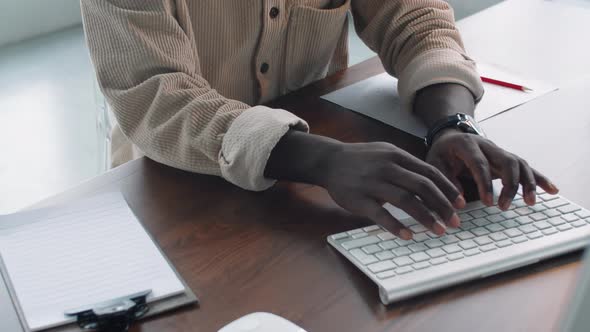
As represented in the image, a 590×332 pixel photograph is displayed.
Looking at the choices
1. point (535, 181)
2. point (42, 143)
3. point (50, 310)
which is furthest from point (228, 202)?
point (42, 143)

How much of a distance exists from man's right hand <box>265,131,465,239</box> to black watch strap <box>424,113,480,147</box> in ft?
0.55

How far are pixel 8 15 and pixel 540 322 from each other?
3.35 m

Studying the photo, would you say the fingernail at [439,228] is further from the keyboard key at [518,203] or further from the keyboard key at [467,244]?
the keyboard key at [518,203]

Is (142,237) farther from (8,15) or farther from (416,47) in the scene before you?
(8,15)

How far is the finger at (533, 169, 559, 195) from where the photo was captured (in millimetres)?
835

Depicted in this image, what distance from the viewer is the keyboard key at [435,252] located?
73cm

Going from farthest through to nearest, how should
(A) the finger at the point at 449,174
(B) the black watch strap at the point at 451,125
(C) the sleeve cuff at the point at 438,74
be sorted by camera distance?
1. (C) the sleeve cuff at the point at 438,74
2. (B) the black watch strap at the point at 451,125
3. (A) the finger at the point at 449,174

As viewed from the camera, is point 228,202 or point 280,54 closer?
point 228,202

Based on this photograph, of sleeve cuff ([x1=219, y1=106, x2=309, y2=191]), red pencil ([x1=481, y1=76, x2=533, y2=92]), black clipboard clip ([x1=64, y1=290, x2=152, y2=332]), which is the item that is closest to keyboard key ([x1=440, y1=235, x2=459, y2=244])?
sleeve cuff ([x1=219, y1=106, x2=309, y2=191])

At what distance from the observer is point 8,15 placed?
3.43 m

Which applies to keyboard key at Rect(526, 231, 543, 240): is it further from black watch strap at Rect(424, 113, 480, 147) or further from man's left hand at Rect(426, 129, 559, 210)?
black watch strap at Rect(424, 113, 480, 147)

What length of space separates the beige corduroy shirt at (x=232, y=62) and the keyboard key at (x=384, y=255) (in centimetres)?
19

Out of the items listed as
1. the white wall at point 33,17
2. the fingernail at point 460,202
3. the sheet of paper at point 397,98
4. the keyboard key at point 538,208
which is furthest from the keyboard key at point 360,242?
the white wall at point 33,17

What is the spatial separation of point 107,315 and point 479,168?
0.47 metres
